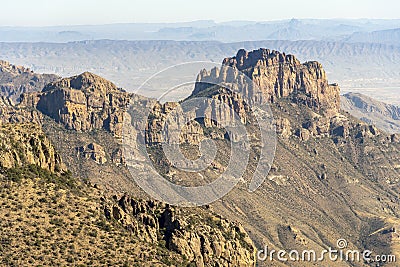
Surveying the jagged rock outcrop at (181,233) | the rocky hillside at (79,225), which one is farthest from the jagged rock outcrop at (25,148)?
the jagged rock outcrop at (181,233)

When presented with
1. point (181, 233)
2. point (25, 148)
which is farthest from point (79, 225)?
point (181, 233)

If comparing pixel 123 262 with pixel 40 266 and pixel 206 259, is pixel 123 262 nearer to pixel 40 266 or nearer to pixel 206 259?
pixel 40 266

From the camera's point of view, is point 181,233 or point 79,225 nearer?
point 79,225

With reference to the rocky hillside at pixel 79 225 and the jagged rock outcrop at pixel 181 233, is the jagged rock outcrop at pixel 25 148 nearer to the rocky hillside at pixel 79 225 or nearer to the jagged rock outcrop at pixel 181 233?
the rocky hillside at pixel 79 225

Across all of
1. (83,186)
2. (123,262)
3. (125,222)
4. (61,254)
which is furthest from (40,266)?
(83,186)

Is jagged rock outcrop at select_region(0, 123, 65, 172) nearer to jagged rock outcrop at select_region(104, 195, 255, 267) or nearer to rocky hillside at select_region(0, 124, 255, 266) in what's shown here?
rocky hillside at select_region(0, 124, 255, 266)

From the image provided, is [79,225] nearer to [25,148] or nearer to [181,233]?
[25,148]
